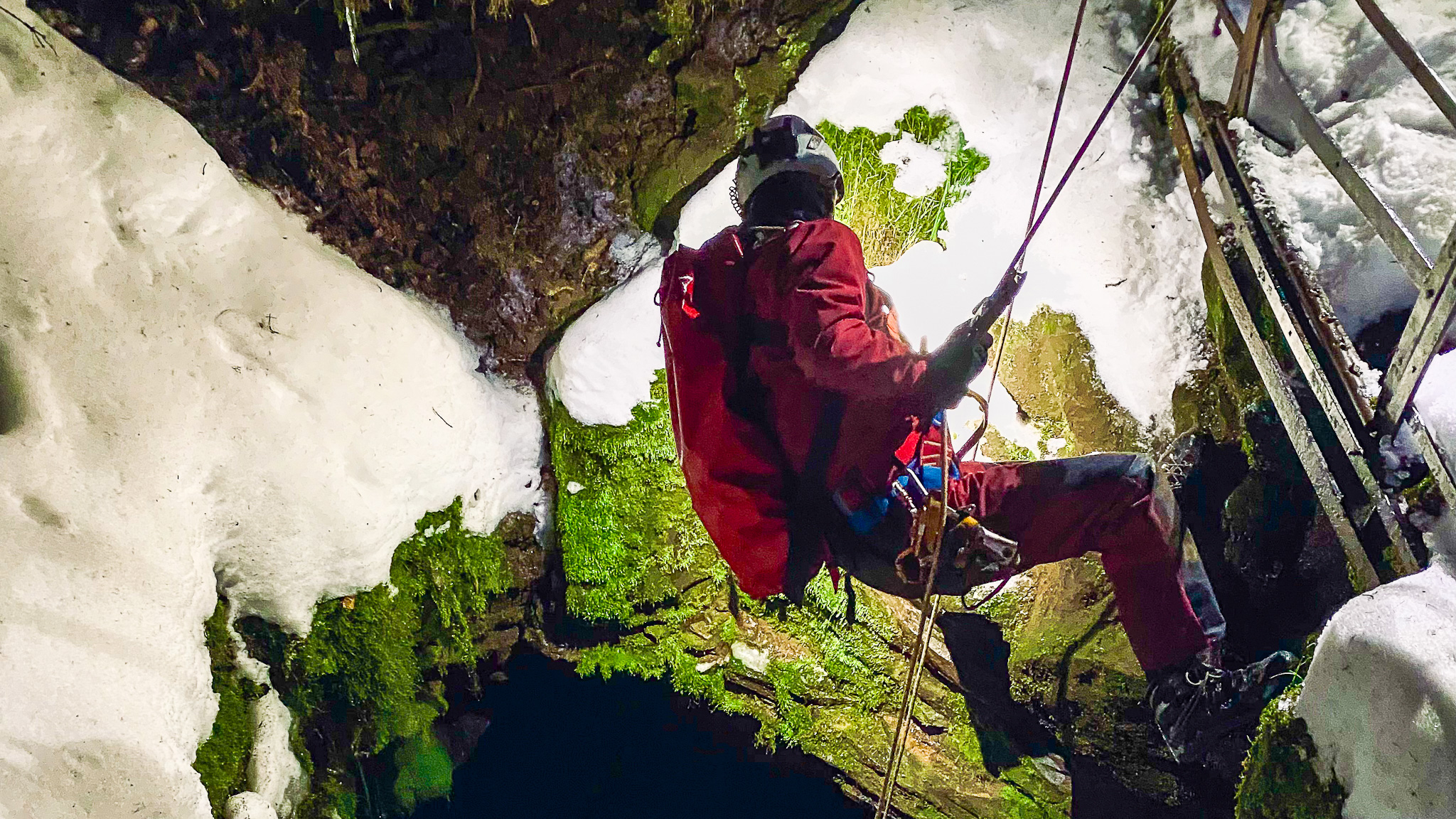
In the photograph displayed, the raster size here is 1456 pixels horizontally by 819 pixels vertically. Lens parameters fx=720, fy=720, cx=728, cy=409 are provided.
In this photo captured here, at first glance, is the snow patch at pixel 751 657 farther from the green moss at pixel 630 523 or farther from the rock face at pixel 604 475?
the green moss at pixel 630 523

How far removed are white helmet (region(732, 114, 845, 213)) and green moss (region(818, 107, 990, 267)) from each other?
5.13ft

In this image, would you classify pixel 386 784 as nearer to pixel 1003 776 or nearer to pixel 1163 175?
pixel 1003 776

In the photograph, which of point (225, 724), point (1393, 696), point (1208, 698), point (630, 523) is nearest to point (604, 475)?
point (630, 523)

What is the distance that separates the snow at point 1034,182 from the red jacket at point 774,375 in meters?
1.68

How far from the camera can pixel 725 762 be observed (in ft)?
18.7

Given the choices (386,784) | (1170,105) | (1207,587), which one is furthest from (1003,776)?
(386,784)

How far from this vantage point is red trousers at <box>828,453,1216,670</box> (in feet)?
9.70

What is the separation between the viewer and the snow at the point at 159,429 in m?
3.28

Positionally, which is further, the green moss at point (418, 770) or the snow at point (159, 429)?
the green moss at point (418, 770)

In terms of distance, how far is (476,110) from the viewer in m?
4.24

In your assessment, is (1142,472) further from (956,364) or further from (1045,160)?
(1045,160)

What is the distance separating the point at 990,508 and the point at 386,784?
4.75 meters

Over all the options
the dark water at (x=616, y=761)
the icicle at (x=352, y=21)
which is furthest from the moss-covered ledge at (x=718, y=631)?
the icicle at (x=352, y=21)

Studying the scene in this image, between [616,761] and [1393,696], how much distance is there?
5.69 m
